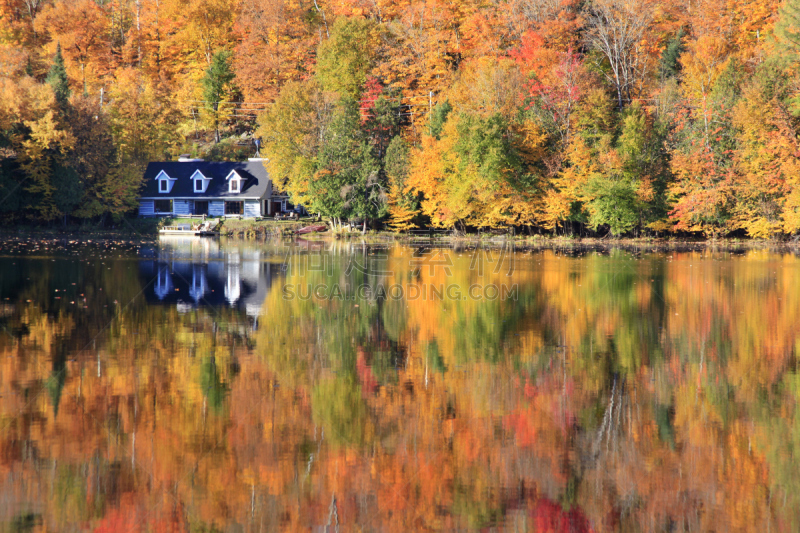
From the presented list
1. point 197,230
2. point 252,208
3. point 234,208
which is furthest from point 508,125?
point 234,208

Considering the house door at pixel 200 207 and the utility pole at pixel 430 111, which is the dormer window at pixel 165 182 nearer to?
the house door at pixel 200 207

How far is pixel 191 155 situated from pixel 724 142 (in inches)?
2200

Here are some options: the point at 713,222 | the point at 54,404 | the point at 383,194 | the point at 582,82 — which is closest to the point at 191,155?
the point at 383,194

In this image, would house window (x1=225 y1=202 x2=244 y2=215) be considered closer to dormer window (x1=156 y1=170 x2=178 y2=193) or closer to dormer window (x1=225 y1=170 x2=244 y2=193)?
dormer window (x1=225 y1=170 x2=244 y2=193)

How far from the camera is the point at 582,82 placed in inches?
2104

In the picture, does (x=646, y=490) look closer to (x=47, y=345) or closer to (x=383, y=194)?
(x=47, y=345)

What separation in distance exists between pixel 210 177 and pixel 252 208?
5838 mm

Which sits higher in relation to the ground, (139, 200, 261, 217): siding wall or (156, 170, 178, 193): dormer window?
(156, 170, 178, 193): dormer window

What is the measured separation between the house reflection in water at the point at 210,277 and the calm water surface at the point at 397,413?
1.47 feet

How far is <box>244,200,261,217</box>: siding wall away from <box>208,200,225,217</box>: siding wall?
265 centimetres

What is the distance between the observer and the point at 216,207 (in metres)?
72.5

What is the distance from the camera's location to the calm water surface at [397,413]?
765 centimetres

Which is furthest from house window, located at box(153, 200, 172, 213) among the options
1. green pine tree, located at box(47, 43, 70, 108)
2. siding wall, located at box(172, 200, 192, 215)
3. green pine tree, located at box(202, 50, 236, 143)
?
green pine tree, located at box(202, 50, 236, 143)

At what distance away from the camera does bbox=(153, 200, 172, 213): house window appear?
2849 inches
